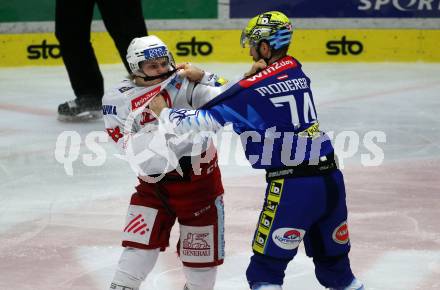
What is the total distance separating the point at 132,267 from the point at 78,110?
4.14 metres

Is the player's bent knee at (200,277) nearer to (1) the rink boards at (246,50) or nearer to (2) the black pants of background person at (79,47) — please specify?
(2) the black pants of background person at (79,47)

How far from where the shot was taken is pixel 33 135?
694 centimetres

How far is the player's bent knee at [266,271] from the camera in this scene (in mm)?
3281

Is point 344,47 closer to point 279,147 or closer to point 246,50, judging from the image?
point 246,50

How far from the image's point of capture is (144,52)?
11.5 ft

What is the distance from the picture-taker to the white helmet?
3500 millimetres

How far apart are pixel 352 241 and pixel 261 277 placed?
4.48ft

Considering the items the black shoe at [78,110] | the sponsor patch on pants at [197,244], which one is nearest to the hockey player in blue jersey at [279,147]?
the sponsor patch on pants at [197,244]

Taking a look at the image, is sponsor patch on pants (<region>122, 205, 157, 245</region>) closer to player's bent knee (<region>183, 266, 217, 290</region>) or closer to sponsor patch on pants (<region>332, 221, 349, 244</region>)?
player's bent knee (<region>183, 266, 217, 290</region>)

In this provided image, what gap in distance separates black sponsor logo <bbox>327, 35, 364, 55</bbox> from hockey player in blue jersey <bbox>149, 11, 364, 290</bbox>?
6473mm

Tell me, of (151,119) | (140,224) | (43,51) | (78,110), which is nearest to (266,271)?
(140,224)

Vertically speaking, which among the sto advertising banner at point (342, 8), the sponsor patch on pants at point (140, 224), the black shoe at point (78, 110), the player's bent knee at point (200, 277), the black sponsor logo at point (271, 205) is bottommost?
the sto advertising banner at point (342, 8)

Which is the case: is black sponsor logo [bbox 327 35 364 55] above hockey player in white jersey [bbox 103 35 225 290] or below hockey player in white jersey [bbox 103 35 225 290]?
below

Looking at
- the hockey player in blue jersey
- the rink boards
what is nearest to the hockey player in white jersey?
the hockey player in blue jersey
